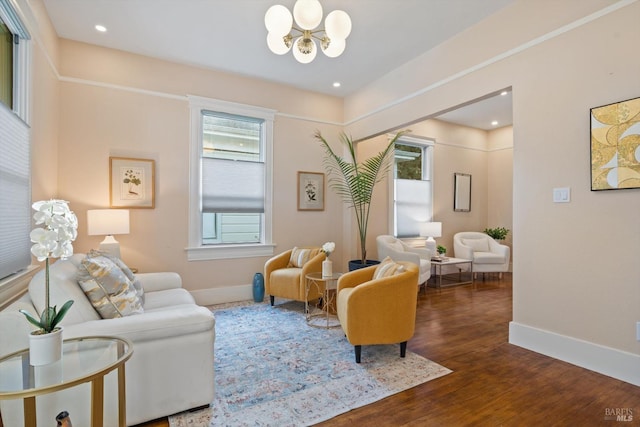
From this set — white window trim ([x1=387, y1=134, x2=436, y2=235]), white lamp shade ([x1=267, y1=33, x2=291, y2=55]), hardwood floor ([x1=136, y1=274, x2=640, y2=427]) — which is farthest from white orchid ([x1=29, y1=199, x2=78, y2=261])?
white window trim ([x1=387, y1=134, x2=436, y2=235])

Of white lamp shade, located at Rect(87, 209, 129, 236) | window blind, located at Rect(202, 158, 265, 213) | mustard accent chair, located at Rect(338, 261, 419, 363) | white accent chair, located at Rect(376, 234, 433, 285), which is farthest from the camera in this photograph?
white accent chair, located at Rect(376, 234, 433, 285)

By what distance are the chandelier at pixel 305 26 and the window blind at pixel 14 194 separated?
1.77 metres

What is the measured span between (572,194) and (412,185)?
340 cm

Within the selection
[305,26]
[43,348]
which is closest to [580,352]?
[305,26]

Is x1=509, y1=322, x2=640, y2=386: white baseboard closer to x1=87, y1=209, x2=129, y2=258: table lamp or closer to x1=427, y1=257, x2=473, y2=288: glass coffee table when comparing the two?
x1=427, y1=257, x2=473, y2=288: glass coffee table

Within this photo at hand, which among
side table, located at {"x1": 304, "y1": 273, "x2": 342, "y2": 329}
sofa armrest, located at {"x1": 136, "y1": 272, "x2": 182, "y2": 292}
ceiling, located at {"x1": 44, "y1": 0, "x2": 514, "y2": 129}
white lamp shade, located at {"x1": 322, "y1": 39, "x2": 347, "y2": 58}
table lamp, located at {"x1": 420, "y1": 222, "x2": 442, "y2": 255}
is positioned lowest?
side table, located at {"x1": 304, "y1": 273, "x2": 342, "y2": 329}

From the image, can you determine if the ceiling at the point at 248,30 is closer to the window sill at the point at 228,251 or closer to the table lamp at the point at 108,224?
the table lamp at the point at 108,224

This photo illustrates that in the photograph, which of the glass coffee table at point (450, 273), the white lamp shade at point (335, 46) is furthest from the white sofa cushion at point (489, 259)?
the white lamp shade at point (335, 46)

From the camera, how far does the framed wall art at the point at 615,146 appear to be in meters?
2.21

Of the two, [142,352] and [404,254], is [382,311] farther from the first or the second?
[404,254]

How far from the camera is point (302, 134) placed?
4.96m

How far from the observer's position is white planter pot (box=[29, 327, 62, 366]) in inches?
50.9

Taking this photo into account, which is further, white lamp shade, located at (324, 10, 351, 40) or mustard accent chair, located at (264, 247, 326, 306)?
mustard accent chair, located at (264, 247, 326, 306)

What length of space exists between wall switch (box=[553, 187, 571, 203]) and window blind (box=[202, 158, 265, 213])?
3445mm
